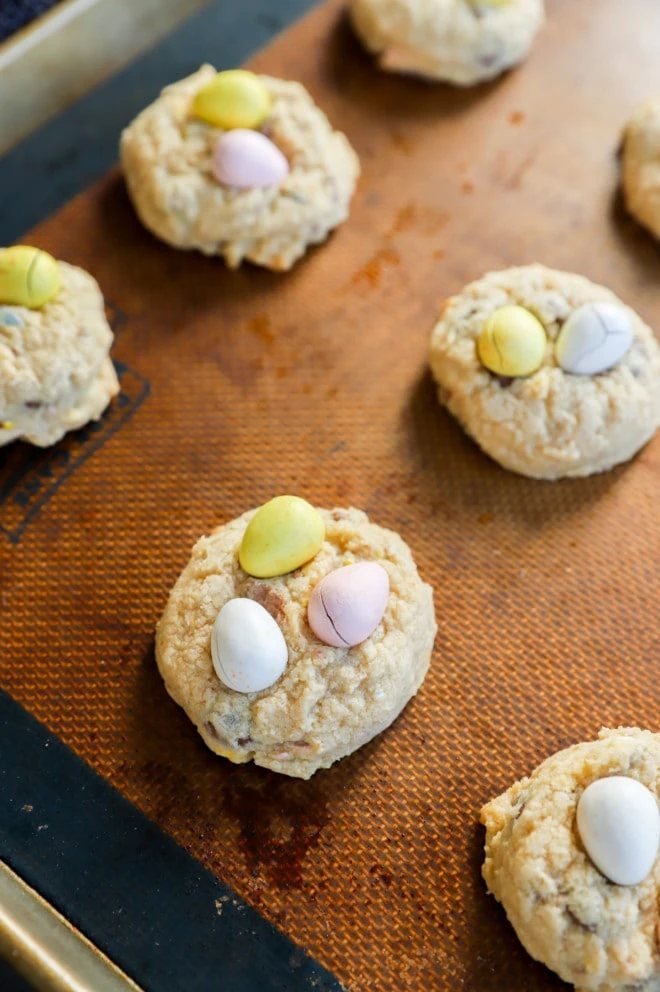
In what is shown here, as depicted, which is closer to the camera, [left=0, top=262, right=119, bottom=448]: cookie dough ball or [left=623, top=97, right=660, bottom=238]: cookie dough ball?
[left=0, top=262, right=119, bottom=448]: cookie dough ball

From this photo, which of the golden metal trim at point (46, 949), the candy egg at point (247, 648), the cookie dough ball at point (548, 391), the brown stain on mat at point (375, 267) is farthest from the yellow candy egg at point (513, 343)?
the golden metal trim at point (46, 949)

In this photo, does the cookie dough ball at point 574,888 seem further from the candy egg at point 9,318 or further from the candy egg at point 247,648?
the candy egg at point 9,318

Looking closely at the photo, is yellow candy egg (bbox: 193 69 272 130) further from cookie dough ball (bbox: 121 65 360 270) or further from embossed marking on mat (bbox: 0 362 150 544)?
embossed marking on mat (bbox: 0 362 150 544)

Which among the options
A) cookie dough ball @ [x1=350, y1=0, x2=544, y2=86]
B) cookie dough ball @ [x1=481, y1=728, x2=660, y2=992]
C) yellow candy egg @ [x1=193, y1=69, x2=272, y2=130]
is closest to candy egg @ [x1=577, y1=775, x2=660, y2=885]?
cookie dough ball @ [x1=481, y1=728, x2=660, y2=992]

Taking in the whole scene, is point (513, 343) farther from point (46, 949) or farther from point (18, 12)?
point (18, 12)

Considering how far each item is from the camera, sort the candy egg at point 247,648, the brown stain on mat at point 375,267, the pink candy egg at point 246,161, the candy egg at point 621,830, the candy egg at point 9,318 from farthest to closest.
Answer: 1. the brown stain on mat at point 375,267
2. the pink candy egg at point 246,161
3. the candy egg at point 9,318
4. the candy egg at point 247,648
5. the candy egg at point 621,830

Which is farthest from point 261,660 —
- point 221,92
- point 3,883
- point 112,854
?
point 221,92
